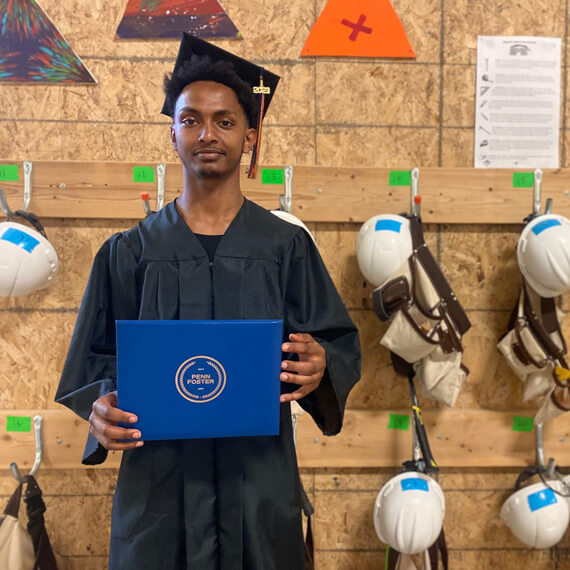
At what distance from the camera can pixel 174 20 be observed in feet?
5.78

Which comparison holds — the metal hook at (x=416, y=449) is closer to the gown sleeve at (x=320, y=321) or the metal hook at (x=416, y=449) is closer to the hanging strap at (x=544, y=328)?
the hanging strap at (x=544, y=328)

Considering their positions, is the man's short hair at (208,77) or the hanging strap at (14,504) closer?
the man's short hair at (208,77)

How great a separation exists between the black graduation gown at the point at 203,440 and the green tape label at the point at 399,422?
0.92 metres

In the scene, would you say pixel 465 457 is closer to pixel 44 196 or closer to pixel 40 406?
pixel 40 406

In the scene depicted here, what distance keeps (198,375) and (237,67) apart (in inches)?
23.0

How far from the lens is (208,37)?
176 cm

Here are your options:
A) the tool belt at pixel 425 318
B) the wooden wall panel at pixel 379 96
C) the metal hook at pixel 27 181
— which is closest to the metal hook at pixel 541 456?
the tool belt at pixel 425 318

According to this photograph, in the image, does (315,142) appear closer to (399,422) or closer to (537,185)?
(537,185)

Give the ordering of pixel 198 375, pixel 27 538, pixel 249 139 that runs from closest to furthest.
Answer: pixel 198 375
pixel 249 139
pixel 27 538

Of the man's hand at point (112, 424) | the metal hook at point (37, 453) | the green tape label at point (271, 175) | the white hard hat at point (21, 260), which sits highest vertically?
the green tape label at point (271, 175)

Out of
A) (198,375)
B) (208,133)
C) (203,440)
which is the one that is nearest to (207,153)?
(208,133)

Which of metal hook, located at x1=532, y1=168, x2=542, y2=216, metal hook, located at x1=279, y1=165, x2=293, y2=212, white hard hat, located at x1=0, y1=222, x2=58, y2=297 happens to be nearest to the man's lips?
metal hook, located at x1=279, y1=165, x2=293, y2=212

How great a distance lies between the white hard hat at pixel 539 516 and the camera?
1685 mm

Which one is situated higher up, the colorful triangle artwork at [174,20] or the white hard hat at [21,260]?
the colorful triangle artwork at [174,20]
